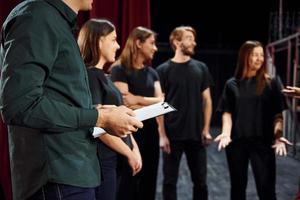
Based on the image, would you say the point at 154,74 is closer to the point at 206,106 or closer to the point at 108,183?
the point at 206,106

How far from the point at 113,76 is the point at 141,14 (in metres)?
0.43

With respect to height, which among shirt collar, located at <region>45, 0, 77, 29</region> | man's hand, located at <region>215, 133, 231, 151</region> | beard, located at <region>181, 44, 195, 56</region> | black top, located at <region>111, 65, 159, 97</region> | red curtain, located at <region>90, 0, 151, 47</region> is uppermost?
red curtain, located at <region>90, 0, 151, 47</region>

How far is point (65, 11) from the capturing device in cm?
115

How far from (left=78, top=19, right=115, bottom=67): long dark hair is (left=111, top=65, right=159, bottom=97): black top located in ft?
2.66

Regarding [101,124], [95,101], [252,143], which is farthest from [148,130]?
[101,124]

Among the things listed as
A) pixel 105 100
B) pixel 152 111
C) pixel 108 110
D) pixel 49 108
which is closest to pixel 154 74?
pixel 105 100

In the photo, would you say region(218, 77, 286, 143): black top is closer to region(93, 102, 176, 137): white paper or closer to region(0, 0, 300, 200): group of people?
region(0, 0, 300, 200): group of people

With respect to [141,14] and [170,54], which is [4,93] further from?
[170,54]

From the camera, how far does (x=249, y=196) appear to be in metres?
3.55

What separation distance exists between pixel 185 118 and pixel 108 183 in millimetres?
1355

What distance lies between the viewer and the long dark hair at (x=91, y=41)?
6.12 ft

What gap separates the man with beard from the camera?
3006 millimetres

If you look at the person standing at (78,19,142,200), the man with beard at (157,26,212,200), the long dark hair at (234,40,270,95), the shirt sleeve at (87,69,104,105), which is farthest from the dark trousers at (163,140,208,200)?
the shirt sleeve at (87,69,104,105)

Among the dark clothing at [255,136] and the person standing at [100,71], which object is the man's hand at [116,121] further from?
the dark clothing at [255,136]
